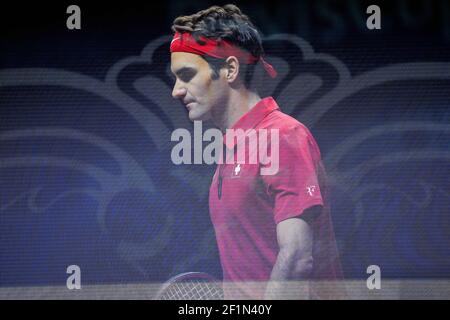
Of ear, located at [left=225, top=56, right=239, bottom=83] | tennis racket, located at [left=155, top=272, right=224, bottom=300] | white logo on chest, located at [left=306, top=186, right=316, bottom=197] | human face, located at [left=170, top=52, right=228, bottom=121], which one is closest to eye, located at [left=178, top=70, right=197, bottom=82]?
human face, located at [left=170, top=52, right=228, bottom=121]

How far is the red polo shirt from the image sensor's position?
2666 mm

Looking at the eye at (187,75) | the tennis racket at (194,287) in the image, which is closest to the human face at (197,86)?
the eye at (187,75)

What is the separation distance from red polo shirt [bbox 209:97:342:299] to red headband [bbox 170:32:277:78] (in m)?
0.17


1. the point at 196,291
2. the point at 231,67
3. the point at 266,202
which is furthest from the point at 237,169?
the point at 196,291

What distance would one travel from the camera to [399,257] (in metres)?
2.71

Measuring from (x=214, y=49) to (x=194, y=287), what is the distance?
0.99 meters

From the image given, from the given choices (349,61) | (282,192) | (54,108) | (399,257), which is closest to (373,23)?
(349,61)

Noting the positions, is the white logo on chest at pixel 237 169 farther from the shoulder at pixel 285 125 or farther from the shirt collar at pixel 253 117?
the shoulder at pixel 285 125

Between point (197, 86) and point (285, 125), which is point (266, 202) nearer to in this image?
point (285, 125)

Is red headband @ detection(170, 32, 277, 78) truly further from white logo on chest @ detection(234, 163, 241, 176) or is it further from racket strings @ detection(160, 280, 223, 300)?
racket strings @ detection(160, 280, 223, 300)

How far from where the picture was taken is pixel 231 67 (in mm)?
2732

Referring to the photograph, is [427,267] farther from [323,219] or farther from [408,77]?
[408,77]

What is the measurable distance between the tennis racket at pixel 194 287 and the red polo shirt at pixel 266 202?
0.07 metres

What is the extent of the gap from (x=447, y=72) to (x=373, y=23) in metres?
0.37
